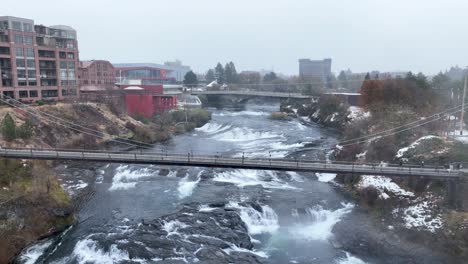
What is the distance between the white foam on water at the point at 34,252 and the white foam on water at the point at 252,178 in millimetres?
13129

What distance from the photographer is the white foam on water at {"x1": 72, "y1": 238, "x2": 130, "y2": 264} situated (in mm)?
17375

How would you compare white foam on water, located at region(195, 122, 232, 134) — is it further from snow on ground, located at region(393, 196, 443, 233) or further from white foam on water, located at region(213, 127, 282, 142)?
snow on ground, located at region(393, 196, 443, 233)

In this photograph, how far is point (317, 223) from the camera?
73.1 feet

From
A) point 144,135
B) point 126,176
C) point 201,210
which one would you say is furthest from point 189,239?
point 144,135

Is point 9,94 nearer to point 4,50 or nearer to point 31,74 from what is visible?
point 31,74

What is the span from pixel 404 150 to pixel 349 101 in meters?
33.8

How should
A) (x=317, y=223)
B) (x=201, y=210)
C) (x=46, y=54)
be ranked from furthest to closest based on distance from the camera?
1. (x=46, y=54)
2. (x=201, y=210)
3. (x=317, y=223)

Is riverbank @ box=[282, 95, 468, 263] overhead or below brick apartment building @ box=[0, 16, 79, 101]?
below

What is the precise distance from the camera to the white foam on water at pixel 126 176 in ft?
90.1

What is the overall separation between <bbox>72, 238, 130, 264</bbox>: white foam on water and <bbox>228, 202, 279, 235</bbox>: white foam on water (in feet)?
22.7

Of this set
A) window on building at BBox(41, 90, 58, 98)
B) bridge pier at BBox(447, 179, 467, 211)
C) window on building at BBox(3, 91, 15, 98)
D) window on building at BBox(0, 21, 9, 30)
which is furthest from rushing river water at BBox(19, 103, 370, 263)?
window on building at BBox(0, 21, 9, 30)

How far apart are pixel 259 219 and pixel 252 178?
7567mm

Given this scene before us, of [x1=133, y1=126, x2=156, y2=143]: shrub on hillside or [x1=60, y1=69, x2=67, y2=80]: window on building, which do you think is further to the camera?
[x1=60, y1=69, x2=67, y2=80]: window on building

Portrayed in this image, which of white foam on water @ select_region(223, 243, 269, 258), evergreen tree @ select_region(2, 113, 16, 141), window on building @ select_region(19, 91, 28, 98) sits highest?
window on building @ select_region(19, 91, 28, 98)
